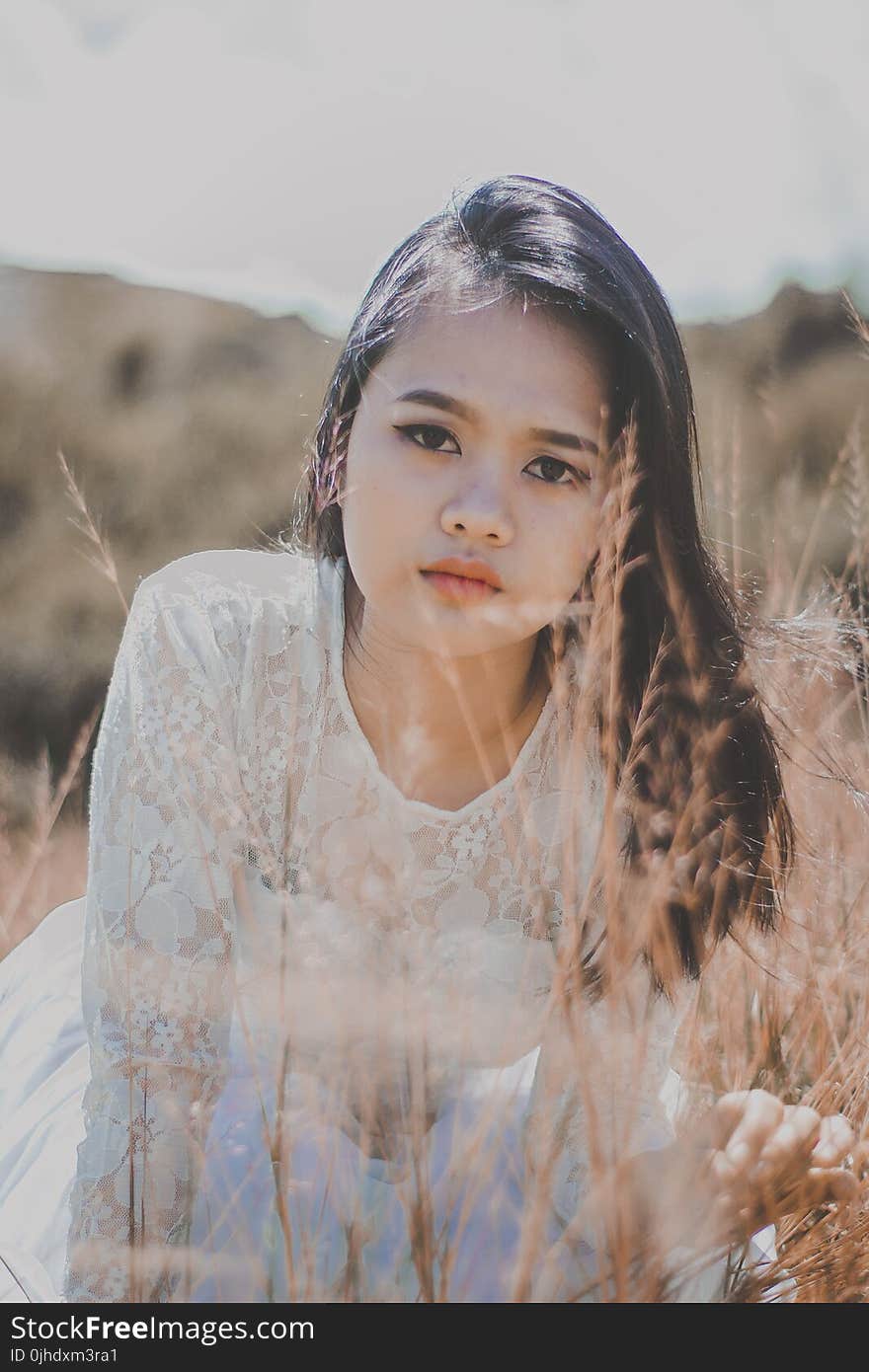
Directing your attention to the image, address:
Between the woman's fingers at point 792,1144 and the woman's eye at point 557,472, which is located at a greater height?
the woman's eye at point 557,472

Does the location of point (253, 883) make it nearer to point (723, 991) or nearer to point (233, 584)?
point (233, 584)

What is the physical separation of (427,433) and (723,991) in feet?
2.46

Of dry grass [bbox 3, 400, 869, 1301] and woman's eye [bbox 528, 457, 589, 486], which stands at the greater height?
woman's eye [bbox 528, 457, 589, 486]

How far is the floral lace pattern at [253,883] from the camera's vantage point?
3.46ft

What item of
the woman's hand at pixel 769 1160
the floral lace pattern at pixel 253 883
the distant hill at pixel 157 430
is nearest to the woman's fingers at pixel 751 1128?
the woman's hand at pixel 769 1160

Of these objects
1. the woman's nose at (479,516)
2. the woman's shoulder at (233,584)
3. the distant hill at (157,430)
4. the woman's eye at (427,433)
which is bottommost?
the woman's shoulder at (233,584)

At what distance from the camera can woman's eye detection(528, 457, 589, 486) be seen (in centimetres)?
118

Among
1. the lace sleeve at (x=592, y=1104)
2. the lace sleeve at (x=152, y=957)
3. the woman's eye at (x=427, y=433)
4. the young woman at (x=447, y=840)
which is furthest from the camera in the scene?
the woman's eye at (x=427, y=433)

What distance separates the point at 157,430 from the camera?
7641 millimetres

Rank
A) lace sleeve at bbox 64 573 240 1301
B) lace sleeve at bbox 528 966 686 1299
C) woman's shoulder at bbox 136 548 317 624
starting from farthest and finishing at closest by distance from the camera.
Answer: woman's shoulder at bbox 136 548 317 624, lace sleeve at bbox 64 573 240 1301, lace sleeve at bbox 528 966 686 1299

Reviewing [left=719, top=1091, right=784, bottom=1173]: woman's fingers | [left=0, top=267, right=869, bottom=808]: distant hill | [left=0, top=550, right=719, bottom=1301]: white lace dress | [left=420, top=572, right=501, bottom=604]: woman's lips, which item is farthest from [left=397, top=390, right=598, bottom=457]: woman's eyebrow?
[left=0, top=267, right=869, bottom=808]: distant hill

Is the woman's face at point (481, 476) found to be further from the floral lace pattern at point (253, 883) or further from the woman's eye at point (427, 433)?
the floral lace pattern at point (253, 883)

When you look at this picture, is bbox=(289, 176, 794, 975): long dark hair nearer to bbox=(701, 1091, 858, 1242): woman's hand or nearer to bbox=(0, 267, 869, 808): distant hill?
bbox=(701, 1091, 858, 1242): woman's hand
